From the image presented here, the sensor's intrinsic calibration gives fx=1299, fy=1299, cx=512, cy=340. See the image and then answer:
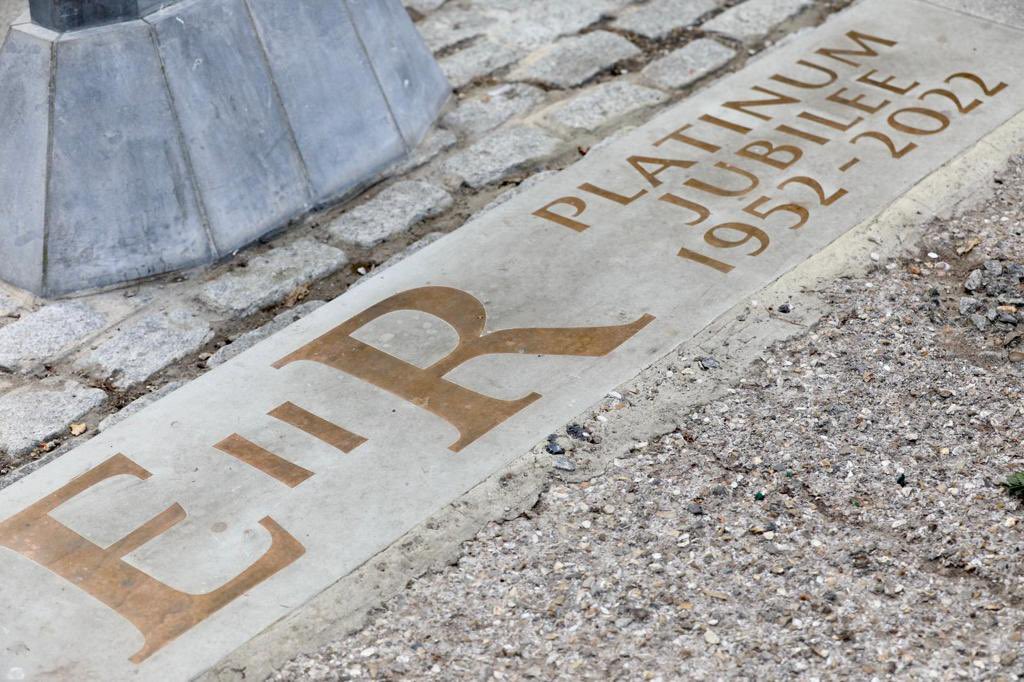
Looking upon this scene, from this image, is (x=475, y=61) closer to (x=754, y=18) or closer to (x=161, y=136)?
(x=754, y=18)

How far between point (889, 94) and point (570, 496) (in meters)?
2.88

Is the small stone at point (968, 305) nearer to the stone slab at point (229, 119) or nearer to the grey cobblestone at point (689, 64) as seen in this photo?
the grey cobblestone at point (689, 64)

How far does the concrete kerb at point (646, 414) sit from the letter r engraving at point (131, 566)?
0.18 m

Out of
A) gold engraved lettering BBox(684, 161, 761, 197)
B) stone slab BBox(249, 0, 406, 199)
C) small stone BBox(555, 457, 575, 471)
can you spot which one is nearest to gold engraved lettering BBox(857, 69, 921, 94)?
gold engraved lettering BBox(684, 161, 761, 197)

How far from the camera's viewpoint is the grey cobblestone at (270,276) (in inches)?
180

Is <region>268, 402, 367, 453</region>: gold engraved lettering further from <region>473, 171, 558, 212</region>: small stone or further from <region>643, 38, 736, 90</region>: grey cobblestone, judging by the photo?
<region>643, 38, 736, 90</region>: grey cobblestone

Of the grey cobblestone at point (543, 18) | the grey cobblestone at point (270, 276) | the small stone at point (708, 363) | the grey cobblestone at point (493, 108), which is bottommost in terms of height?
the small stone at point (708, 363)

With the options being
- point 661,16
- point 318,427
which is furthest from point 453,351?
point 661,16

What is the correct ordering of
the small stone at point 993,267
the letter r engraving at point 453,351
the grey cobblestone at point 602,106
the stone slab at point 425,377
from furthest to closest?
the grey cobblestone at point 602,106 < the small stone at point 993,267 < the letter r engraving at point 453,351 < the stone slab at point 425,377

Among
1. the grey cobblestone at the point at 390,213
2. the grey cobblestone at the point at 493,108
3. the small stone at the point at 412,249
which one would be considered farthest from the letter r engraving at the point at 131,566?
the grey cobblestone at the point at 493,108

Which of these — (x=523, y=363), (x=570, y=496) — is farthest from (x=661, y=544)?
(x=523, y=363)

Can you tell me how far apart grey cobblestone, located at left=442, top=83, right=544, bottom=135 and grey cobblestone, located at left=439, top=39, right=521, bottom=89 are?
0.56 feet

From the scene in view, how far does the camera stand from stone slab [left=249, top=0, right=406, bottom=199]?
489 centimetres

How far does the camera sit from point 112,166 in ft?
14.9
